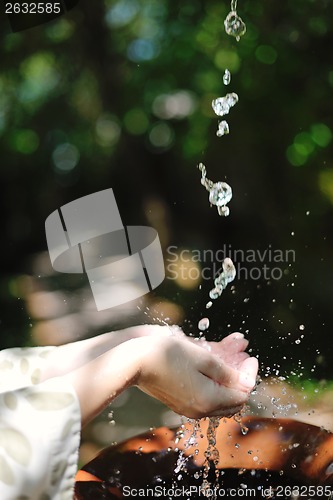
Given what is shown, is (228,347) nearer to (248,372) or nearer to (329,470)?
(248,372)

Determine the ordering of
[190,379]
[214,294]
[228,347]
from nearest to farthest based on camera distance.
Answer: [190,379] < [228,347] < [214,294]

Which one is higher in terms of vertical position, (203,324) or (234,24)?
(234,24)

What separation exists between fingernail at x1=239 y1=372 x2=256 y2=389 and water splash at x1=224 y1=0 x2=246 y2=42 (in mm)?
1269

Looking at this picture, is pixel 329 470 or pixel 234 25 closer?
pixel 329 470

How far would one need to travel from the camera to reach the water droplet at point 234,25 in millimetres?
1817

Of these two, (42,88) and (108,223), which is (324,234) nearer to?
(108,223)

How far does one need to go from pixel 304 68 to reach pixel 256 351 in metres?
0.80

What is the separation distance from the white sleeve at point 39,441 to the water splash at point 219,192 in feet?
4.23

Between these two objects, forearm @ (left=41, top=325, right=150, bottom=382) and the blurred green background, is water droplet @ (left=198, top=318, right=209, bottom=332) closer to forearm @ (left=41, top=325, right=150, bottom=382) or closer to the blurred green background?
the blurred green background

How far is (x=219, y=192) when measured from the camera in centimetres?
188

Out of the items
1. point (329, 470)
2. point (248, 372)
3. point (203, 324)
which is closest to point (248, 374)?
point (248, 372)

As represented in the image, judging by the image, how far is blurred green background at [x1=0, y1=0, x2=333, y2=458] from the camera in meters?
1.91

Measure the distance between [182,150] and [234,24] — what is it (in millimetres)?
374

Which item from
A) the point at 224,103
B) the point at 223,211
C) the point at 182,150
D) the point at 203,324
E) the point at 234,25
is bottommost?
the point at 203,324
